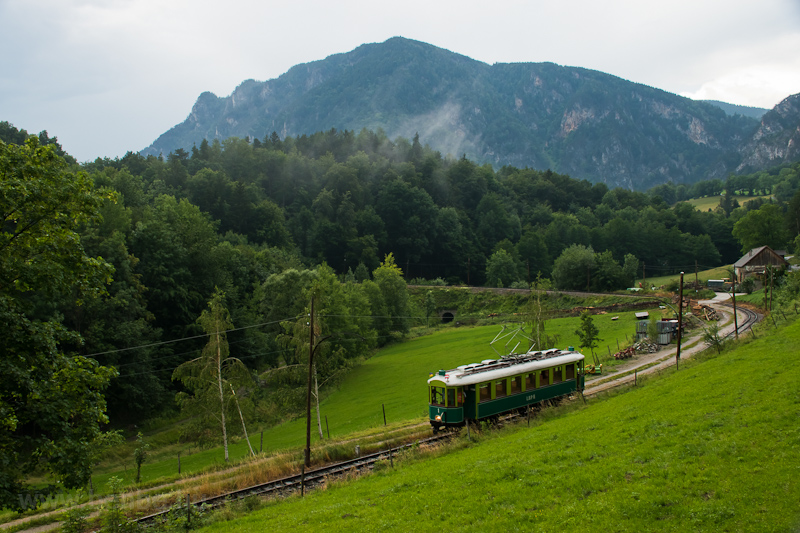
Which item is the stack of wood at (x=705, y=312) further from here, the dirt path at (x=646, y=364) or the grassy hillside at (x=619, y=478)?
the grassy hillside at (x=619, y=478)

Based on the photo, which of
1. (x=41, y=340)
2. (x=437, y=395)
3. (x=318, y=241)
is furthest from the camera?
(x=318, y=241)

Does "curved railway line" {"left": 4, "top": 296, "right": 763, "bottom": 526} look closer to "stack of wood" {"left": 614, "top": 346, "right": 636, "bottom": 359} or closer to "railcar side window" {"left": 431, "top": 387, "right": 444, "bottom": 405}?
"railcar side window" {"left": 431, "top": 387, "right": 444, "bottom": 405}

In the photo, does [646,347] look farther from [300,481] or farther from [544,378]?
[300,481]

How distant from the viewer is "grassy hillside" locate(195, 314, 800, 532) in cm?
1152

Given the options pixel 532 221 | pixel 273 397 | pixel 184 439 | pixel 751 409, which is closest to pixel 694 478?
pixel 751 409

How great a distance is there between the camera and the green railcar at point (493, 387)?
81.5ft

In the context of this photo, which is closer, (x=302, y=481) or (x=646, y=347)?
(x=302, y=481)

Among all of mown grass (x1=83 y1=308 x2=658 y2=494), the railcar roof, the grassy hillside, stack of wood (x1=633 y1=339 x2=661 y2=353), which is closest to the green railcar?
the railcar roof

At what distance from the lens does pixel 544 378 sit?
1121 inches

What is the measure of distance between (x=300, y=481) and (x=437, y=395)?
7.68 meters

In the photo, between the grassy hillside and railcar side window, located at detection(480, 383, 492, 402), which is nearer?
the grassy hillside

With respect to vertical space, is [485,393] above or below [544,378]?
above

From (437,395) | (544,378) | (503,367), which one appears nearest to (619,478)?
(437,395)

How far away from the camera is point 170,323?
62.5 m
